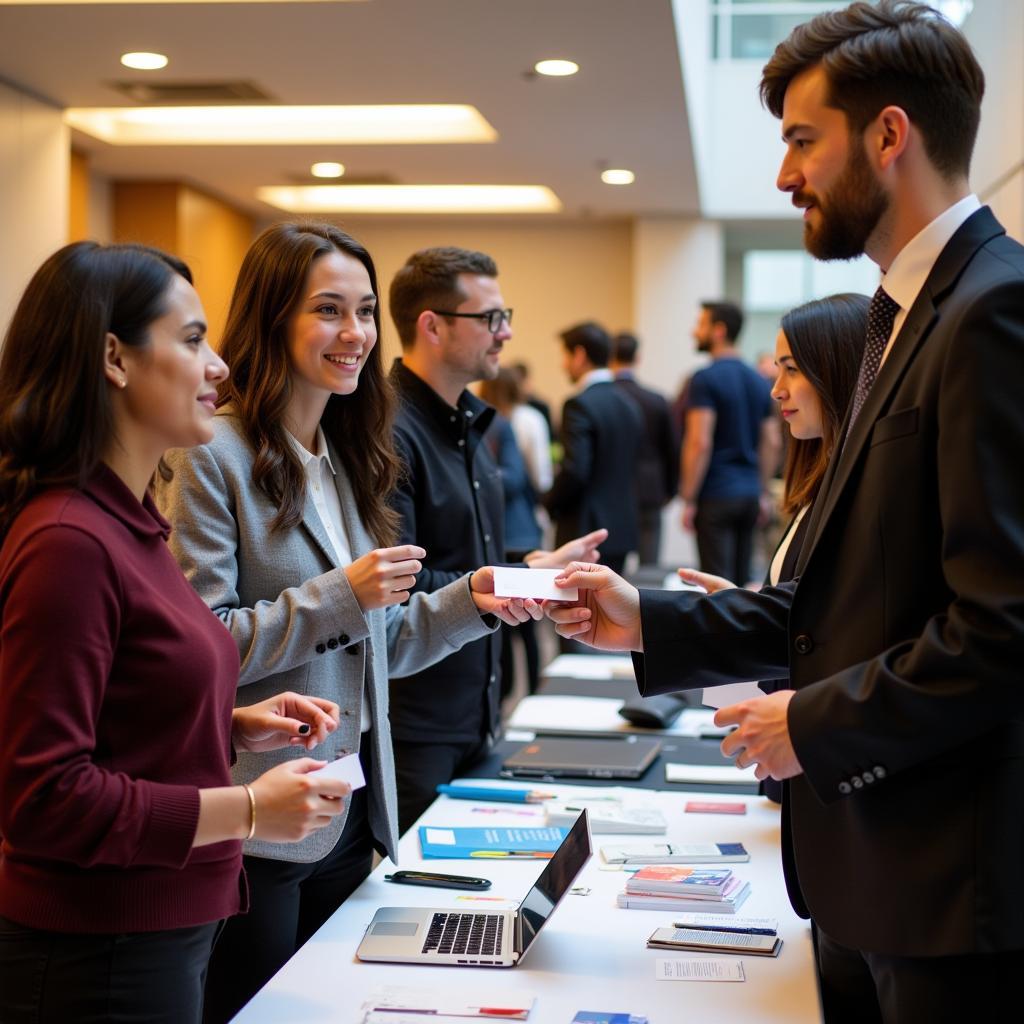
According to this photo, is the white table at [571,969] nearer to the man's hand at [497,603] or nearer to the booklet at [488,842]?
the booklet at [488,842]

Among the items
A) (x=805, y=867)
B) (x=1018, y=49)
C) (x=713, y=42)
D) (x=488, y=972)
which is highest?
(x=713, y=42)

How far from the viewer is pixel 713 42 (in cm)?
1134

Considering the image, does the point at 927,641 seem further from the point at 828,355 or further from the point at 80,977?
the point at 828,355

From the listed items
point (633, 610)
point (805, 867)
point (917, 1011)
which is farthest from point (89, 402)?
point (917, 1011)

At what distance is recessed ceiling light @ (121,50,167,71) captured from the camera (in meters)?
6.63

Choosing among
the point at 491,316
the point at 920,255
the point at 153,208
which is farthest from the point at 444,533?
the point at 153,208

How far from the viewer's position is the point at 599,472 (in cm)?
735

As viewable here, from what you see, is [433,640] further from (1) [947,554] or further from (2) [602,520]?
(2) [602,520]

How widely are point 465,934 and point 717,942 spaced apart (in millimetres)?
396

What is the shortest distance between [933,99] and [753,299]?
43.1 ft

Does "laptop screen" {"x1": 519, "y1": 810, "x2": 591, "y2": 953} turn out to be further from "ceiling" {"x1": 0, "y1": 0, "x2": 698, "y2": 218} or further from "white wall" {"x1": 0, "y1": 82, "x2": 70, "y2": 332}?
"white wall" {"x1": 0, "y1": 82, "x2": 70, "y2": 332}

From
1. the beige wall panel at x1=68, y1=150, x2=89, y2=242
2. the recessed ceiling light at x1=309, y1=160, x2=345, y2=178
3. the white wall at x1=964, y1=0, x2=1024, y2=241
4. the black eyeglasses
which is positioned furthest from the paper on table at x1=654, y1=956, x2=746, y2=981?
the beige wall panel at x1=68, y1=150, x2=89, y2=242

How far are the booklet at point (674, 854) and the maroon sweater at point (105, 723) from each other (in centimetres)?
94

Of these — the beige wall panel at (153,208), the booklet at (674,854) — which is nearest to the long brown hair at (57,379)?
the booklet at (674,854)
